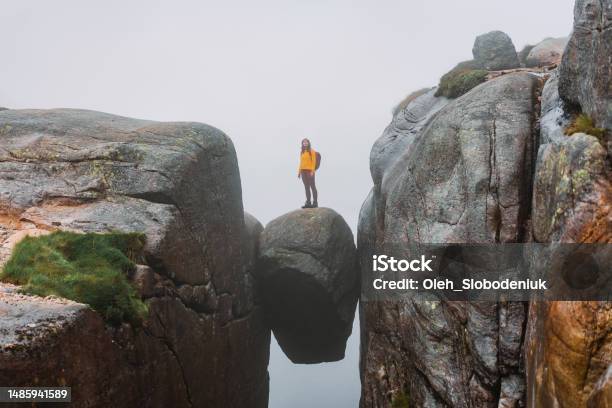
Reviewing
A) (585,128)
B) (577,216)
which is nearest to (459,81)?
(585,128)

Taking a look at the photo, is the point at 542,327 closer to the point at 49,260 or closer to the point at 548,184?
the point at 548,184

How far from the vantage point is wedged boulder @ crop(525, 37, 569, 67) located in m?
29.3

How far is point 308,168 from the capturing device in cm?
2883

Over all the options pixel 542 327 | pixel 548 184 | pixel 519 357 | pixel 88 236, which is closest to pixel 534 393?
pixel 542 327

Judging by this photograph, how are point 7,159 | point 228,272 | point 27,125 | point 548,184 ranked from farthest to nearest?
point 228,272 → point 27,125 → point 7,159 → point 548,184

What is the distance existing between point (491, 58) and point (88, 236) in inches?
867

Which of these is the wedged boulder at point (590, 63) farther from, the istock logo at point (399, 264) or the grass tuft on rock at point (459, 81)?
the grass tuft on rock at point (459, 81)

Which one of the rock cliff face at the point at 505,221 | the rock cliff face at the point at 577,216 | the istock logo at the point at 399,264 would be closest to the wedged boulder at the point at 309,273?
the rock cliff face at the point at 505,221

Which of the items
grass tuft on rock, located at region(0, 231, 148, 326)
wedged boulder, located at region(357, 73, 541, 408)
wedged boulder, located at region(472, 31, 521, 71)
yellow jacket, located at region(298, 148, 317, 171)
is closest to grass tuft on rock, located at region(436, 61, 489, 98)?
wedged boulder, located at region(472, 31, 521, 71)

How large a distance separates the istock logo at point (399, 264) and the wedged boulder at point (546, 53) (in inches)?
580

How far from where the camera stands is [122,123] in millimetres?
23328

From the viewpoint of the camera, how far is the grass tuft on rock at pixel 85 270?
44.5ft

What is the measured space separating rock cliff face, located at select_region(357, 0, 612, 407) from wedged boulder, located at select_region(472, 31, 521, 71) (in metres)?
7.33

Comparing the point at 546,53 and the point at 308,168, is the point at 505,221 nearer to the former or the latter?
the point at 308,168
